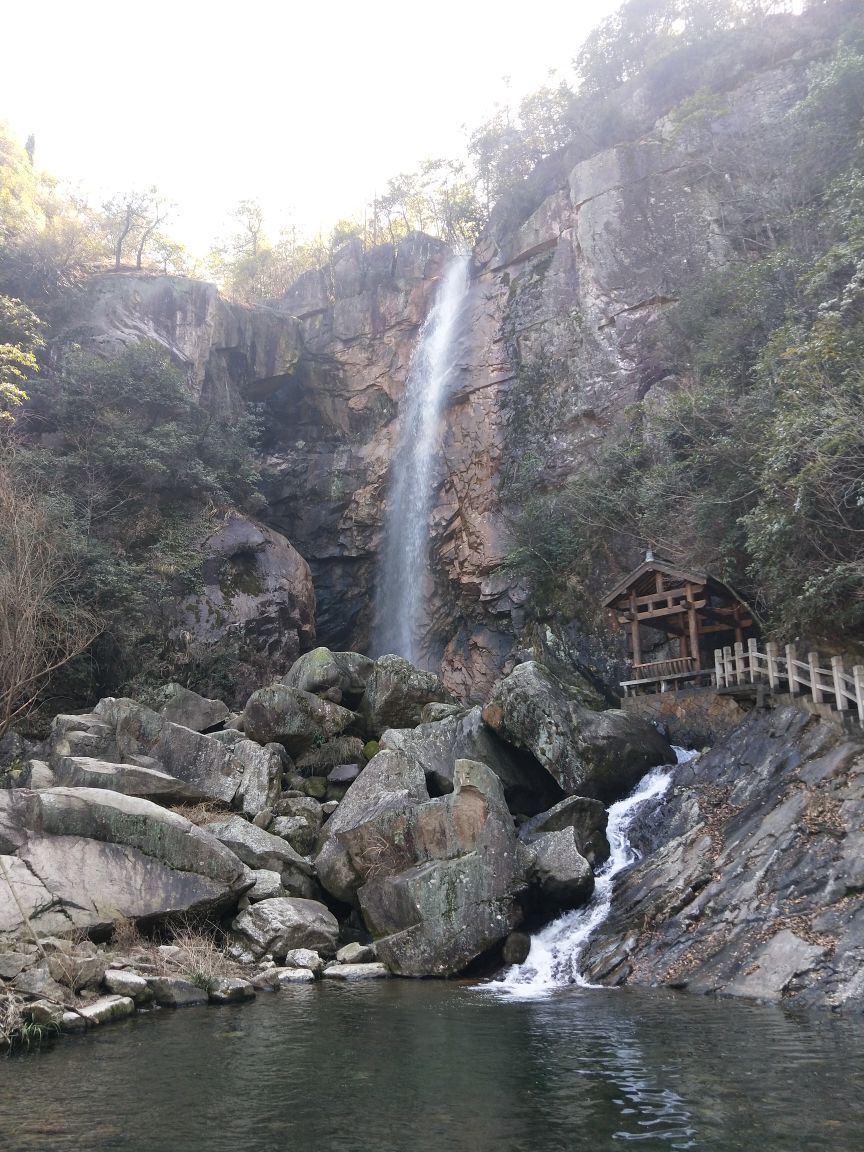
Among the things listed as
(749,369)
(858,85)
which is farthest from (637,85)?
(749,369)

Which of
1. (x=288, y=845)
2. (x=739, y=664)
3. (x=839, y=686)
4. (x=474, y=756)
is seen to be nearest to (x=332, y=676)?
(x=474, y=756)

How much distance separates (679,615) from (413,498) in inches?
532

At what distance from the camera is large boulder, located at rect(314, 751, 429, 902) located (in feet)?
47.2

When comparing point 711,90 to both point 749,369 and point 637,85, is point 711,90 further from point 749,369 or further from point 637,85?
point 749,369

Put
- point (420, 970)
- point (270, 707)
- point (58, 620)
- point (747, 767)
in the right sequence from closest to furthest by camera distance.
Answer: point (420, 970) < point (747, 767) < point (270, 707) < point (58, 620)

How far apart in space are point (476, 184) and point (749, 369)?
23.8 meters

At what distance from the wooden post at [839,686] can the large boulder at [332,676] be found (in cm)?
1077

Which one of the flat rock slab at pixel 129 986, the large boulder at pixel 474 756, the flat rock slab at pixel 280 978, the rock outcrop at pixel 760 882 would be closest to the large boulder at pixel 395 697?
the large boulder at pixel 474 756

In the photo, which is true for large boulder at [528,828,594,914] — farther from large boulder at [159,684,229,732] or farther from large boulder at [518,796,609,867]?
large boulder at [159,684,229,732]

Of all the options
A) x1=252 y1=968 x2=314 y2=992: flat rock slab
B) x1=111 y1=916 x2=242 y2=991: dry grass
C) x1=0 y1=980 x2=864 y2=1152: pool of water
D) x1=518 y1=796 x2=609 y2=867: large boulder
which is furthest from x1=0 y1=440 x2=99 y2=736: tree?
x1=518 y1=796 x2=609 y2=867: large boulder

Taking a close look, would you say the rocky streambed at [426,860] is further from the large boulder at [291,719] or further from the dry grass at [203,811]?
the large boulder at [291,719]

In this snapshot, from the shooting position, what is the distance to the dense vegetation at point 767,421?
1493 cm

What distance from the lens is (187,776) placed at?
17.0 meters

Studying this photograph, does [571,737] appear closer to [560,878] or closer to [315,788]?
[560,878]
